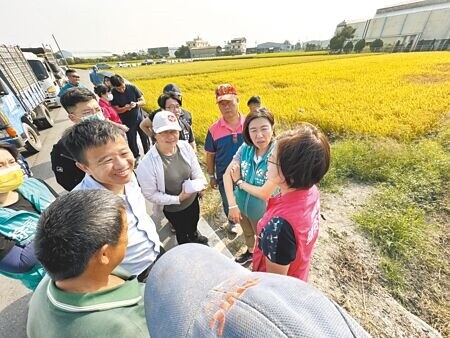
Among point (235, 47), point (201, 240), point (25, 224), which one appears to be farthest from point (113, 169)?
point (235, 47)

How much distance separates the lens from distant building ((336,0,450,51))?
42.8m

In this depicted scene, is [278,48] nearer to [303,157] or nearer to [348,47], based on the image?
[348,47]

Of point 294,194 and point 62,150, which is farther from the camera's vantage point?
point 62,150

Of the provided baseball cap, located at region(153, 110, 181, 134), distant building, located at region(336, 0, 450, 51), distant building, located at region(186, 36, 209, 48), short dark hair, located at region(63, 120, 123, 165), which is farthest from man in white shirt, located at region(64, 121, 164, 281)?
distant building, located at region(186, 36, 209, 48)

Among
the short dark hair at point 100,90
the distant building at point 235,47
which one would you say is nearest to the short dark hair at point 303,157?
the short dark hair at point 100,90

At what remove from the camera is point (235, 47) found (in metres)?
84.8

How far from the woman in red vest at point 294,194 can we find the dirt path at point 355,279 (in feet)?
3.99

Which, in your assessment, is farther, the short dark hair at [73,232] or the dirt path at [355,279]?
the dirt path at [355,279]

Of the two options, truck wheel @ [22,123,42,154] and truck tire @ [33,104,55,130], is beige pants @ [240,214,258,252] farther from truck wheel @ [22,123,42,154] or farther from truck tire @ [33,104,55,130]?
truck tire @ [33,104,55,130]

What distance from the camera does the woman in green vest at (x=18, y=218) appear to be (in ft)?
4.23

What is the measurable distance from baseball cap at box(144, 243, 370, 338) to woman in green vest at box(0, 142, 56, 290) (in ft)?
3.93

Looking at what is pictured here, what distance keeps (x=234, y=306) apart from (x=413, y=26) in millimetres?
69364

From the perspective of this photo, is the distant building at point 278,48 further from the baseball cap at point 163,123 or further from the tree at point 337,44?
the baseball cap at point 163,123

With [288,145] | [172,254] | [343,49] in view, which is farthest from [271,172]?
[343,49]
